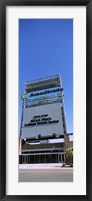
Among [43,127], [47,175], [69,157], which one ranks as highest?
[43,127]

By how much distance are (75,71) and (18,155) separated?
30.4 inches

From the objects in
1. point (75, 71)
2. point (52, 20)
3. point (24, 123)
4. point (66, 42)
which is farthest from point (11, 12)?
point (24, 123)

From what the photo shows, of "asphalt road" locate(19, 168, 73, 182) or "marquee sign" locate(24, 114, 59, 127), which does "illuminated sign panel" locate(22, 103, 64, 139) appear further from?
"asphalt road" locate(19, 168, 73, 182)

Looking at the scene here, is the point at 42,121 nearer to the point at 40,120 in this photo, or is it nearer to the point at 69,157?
the point at 40,120

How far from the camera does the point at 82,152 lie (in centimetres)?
233

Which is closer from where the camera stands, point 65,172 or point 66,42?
point 65,172

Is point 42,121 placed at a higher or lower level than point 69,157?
higher

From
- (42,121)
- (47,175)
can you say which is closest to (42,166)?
(47,175)

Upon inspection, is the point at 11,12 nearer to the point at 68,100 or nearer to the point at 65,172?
the point at 68,100

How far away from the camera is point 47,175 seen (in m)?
2.39

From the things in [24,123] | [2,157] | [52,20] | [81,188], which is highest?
[52,20]

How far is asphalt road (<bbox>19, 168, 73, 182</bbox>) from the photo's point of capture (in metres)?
2.34

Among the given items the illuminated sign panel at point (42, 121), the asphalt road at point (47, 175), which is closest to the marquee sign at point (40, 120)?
the illuminated sign panel at point (42, 121)

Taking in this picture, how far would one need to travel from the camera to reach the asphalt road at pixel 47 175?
7.67 feet
